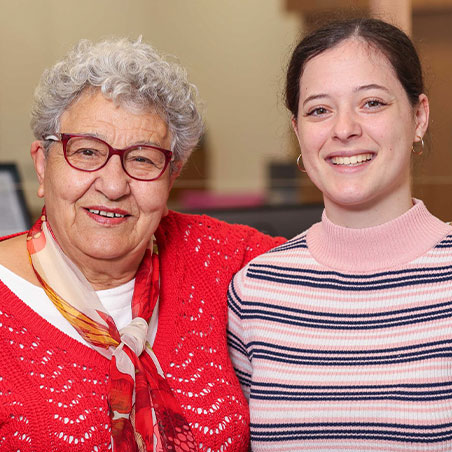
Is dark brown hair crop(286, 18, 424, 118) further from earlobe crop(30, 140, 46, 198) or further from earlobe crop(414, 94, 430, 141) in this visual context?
earlobe crop(30, 140, 46, 198)

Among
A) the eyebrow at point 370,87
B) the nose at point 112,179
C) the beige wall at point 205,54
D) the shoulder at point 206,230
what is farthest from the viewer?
the beige wall at point 205,54

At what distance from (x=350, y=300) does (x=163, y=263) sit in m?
0.56

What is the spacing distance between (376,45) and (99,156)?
27.4 inches

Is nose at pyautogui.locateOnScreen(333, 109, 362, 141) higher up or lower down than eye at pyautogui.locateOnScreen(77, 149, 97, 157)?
higher up

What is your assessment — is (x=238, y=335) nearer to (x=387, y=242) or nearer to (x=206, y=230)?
(x=206, y=230)

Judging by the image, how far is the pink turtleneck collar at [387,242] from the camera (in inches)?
66.1

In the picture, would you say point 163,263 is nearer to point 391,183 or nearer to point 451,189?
point 391,183

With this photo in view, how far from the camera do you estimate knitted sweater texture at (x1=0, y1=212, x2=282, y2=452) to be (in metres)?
1.54

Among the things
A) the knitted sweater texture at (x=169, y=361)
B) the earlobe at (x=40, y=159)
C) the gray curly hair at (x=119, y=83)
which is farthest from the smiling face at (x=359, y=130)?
the earlobe at (x=40, y=159)

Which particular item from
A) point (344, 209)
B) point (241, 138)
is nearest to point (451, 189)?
point (241, 138)

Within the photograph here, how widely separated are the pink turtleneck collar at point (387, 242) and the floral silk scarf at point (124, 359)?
49 centimetres

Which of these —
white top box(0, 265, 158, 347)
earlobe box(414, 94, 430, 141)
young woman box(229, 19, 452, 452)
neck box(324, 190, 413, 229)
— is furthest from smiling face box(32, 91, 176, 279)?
earlobe box(414, 94, 430, 141)

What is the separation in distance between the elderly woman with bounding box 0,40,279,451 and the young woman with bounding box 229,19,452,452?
0.15 meters

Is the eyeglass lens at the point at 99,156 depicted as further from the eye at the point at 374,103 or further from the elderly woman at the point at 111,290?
the eye at the point at 374,103
